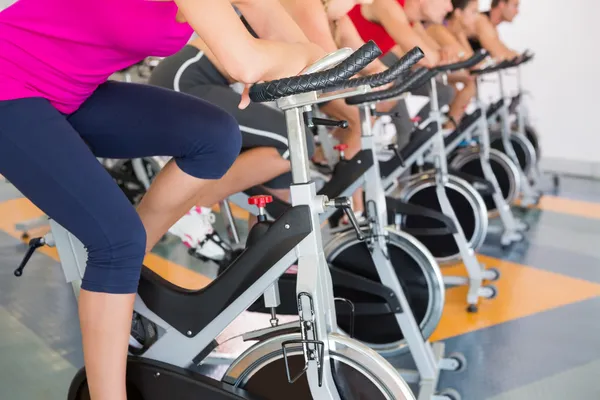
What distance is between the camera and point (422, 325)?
2.52 metres

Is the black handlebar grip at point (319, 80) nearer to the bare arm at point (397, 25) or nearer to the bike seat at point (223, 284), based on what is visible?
the bike seat at point (223, 284)

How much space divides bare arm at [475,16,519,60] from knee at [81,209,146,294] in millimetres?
3907

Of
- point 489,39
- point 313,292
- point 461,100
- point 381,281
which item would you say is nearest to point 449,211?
point 381,281

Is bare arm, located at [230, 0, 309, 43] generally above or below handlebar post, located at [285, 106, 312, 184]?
above

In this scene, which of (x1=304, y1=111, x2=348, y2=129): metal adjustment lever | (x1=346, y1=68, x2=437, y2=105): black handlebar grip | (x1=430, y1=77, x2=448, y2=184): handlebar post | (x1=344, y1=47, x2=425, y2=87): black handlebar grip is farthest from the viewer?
(x1=430, y1=77, x2=448, y2=184): handlebar post

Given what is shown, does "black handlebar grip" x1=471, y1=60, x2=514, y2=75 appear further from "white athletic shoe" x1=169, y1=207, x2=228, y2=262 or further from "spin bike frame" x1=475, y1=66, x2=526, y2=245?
"white athletic shoe" x1=169, y1=207, x2=228, y2=262

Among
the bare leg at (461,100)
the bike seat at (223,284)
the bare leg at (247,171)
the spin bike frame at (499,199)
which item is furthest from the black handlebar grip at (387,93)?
the bare leg at (461,100)

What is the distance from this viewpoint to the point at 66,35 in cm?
138

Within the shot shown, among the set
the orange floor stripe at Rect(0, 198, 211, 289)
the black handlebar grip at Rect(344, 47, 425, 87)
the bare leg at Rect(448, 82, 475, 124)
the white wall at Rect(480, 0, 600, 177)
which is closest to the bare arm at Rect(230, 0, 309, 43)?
the black handlebar grip at Rect(344, 47, 425, 87)

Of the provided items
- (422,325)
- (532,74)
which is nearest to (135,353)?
(422,325)

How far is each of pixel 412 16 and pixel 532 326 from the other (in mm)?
1863

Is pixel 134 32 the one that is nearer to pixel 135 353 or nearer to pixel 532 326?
pixel 135 353

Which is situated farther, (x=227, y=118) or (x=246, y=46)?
(x=227, y=118)

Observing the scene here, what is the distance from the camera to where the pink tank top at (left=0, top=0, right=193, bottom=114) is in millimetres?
1358
